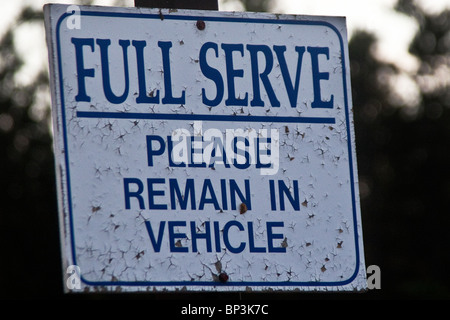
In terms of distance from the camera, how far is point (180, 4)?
301cm

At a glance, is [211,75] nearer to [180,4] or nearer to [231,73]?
[231,73]

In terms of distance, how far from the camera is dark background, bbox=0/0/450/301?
55.3 feet

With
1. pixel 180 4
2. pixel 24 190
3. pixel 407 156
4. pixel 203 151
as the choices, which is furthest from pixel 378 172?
pixel 203 151

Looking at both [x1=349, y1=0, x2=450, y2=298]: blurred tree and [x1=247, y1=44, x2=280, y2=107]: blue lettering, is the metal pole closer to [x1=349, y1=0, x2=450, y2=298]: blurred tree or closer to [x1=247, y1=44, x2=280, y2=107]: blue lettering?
[x1=247, y1=44, x2=280, y2=107]: blue lettering

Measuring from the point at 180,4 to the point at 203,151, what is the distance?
44 cm

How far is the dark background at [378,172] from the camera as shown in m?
16.9

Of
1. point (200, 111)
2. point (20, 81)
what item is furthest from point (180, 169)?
point (20, 81)

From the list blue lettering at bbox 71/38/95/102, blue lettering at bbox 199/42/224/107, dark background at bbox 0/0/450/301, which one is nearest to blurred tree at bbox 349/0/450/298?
dark background at bbox 0/0/450/301

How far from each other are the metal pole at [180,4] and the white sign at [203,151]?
3.1 inches

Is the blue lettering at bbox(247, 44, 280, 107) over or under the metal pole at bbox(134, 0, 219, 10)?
under

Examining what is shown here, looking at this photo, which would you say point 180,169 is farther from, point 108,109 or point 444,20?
point 444,20

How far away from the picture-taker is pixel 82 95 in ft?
9.10

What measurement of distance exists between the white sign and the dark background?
1292 centimetres

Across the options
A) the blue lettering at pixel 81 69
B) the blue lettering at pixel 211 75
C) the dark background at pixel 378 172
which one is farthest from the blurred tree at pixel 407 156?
the blue lettering at pixel 81 69
